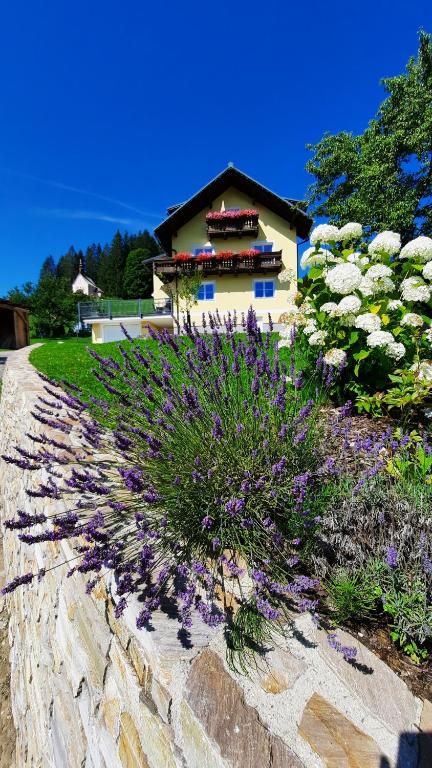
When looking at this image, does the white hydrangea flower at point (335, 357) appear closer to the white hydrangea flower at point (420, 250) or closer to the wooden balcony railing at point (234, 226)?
the white hydrangea flower at point (420, 250)

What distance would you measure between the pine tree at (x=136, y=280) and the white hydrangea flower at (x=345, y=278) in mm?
59985

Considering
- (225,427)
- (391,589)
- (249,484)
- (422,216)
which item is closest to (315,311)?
(225,427)

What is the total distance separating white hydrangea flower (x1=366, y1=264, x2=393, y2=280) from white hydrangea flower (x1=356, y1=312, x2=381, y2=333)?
429 millimetres

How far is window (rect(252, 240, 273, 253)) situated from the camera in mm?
19781

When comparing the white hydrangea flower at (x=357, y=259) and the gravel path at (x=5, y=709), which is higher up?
the white hydrangea flower at (x=357, y=259)

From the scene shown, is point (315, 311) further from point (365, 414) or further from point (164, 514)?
point (164, 514)

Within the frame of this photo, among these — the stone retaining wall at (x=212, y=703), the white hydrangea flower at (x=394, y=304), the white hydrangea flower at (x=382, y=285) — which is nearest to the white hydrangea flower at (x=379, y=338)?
the white hydrangea flower at (x=394, y=304)

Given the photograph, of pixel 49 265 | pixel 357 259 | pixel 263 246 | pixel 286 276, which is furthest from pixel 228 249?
pixel 49 265

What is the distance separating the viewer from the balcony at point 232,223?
1905 cm

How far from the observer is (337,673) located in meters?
1.20

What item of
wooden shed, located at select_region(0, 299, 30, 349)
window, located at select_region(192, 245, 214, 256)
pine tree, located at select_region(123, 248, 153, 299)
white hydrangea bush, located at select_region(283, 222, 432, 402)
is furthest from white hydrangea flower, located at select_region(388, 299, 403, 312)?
pine tree, located at select_region(123, 248, 153, 299)

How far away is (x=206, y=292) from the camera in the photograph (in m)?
20.1

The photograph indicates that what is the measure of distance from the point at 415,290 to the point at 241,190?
19078 millimetres

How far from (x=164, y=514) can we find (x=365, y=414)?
2180 millimetres
